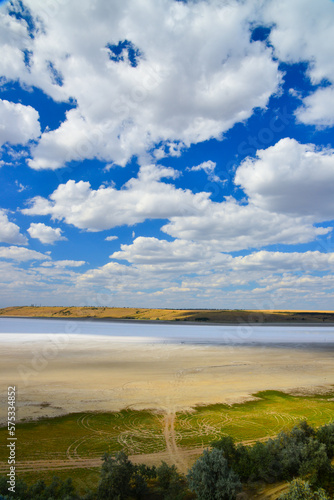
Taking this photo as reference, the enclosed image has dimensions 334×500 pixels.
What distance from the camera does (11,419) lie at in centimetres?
1291

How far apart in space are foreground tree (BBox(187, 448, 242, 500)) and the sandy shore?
25.4 ft

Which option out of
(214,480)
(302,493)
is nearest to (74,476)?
(214,480)

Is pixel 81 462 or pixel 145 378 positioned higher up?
pixel 81 462

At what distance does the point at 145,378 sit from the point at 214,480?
1453 cm

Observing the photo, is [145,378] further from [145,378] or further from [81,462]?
[81,462]

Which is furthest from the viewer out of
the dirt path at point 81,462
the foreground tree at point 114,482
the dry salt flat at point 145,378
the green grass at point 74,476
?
the dry salt flat at point 145,378

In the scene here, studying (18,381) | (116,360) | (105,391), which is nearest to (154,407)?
(105,391)

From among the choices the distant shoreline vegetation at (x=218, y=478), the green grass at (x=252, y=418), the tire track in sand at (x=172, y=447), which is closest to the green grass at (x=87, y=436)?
the tire track in sand at (x=172, y=447)

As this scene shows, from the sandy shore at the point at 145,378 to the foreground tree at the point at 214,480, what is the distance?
7.73 meters

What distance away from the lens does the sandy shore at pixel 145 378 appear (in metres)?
16.1

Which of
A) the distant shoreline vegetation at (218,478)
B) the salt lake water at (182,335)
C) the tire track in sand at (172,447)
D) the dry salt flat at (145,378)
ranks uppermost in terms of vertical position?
the distant shoreline vegetation at (218,478)

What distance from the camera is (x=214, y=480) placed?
24.9 feet

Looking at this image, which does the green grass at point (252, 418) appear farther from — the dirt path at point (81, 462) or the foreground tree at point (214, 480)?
the foreground tree at point (214, 480)

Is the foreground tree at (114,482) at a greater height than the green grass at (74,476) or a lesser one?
greater
